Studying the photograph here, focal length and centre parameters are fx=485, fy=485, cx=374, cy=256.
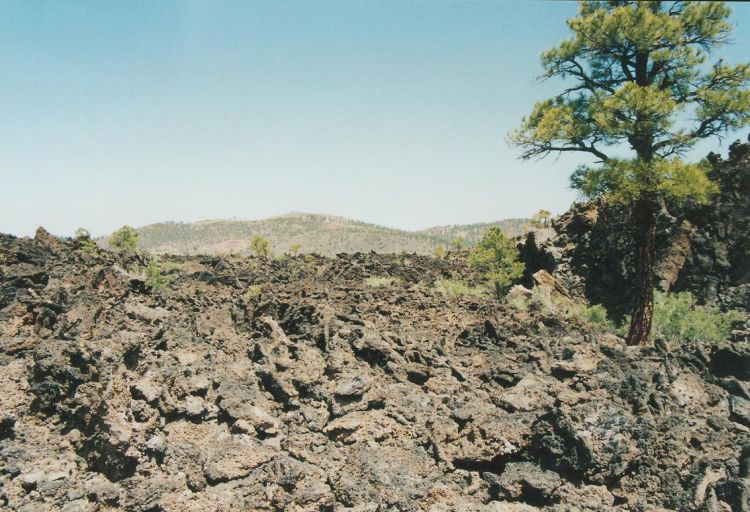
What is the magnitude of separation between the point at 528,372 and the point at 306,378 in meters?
2.79

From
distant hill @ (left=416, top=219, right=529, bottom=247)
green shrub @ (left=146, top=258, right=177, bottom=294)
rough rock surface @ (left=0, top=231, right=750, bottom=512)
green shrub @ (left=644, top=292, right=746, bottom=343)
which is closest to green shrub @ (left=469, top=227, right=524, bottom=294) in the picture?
green shrub @ (left=644, top=292, right=746, bottom=343)

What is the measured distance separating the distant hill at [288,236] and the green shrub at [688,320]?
302ft

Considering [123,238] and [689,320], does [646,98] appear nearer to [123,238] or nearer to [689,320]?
[689,320]

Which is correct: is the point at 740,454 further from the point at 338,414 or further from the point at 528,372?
the point at 338,414

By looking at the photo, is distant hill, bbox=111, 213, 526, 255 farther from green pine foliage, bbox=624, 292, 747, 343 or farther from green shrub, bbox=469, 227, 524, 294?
green pine foliage, bbox=624, 292, 747, 343

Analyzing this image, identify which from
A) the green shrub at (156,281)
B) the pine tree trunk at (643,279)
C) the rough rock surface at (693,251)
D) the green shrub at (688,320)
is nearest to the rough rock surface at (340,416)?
the green shrub at (156,281)

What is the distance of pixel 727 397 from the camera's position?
6520mm

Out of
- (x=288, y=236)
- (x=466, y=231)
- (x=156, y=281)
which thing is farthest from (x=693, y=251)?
(x=466, y=231)

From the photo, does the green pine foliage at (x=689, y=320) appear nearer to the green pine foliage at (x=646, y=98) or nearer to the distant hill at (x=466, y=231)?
the green pine foliage at (x=646, y=98)

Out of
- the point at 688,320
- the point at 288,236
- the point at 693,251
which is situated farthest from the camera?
the point at 288,236

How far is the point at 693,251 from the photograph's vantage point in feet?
41.3

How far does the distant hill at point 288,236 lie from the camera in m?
112

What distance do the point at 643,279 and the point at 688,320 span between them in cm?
183

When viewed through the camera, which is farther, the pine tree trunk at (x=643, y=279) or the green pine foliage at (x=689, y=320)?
the green pine foliage at (x=689, y=320)
